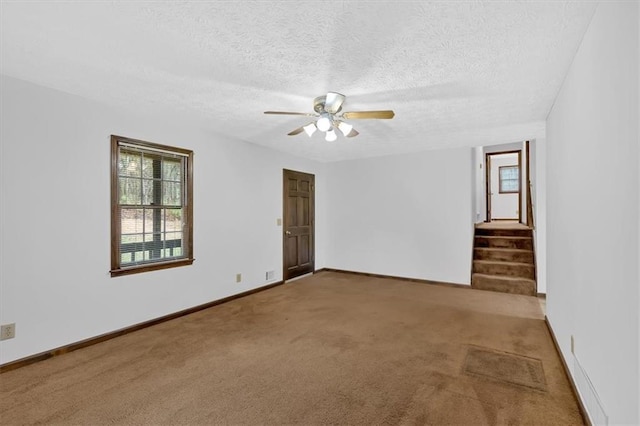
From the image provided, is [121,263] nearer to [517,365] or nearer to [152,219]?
[152,219]

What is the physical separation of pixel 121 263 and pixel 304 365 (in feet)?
7.44

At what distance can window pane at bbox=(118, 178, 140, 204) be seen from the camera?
3.33 meters

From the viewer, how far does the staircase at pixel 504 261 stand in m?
4.96

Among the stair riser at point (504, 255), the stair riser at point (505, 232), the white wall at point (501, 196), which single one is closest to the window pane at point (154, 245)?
the stair riser at point (504, 255)

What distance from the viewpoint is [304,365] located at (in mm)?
2605

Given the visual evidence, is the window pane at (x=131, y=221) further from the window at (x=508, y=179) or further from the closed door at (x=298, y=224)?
the window at (x=508, y=179)

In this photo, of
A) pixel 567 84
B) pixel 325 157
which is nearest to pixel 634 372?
pixel 567 84

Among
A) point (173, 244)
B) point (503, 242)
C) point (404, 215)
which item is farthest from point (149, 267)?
point (503, 242)

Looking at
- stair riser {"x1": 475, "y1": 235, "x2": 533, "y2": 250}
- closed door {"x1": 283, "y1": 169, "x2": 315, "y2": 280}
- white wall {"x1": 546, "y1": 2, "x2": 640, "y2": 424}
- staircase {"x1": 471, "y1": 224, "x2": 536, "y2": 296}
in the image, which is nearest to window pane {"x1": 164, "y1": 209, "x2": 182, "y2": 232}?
closed door {"x1": 283, "y1": 169, "x2": 315, "y2": 280}

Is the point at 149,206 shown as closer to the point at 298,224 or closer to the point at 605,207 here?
the point at 298,224

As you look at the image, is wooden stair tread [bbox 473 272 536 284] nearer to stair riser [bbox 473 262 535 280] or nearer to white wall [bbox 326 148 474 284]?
stair riser [bbox 473 262 535 280]

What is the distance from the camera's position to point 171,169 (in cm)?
386

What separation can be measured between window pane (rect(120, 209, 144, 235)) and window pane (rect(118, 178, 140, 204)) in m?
0.11

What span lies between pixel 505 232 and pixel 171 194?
590 cm
